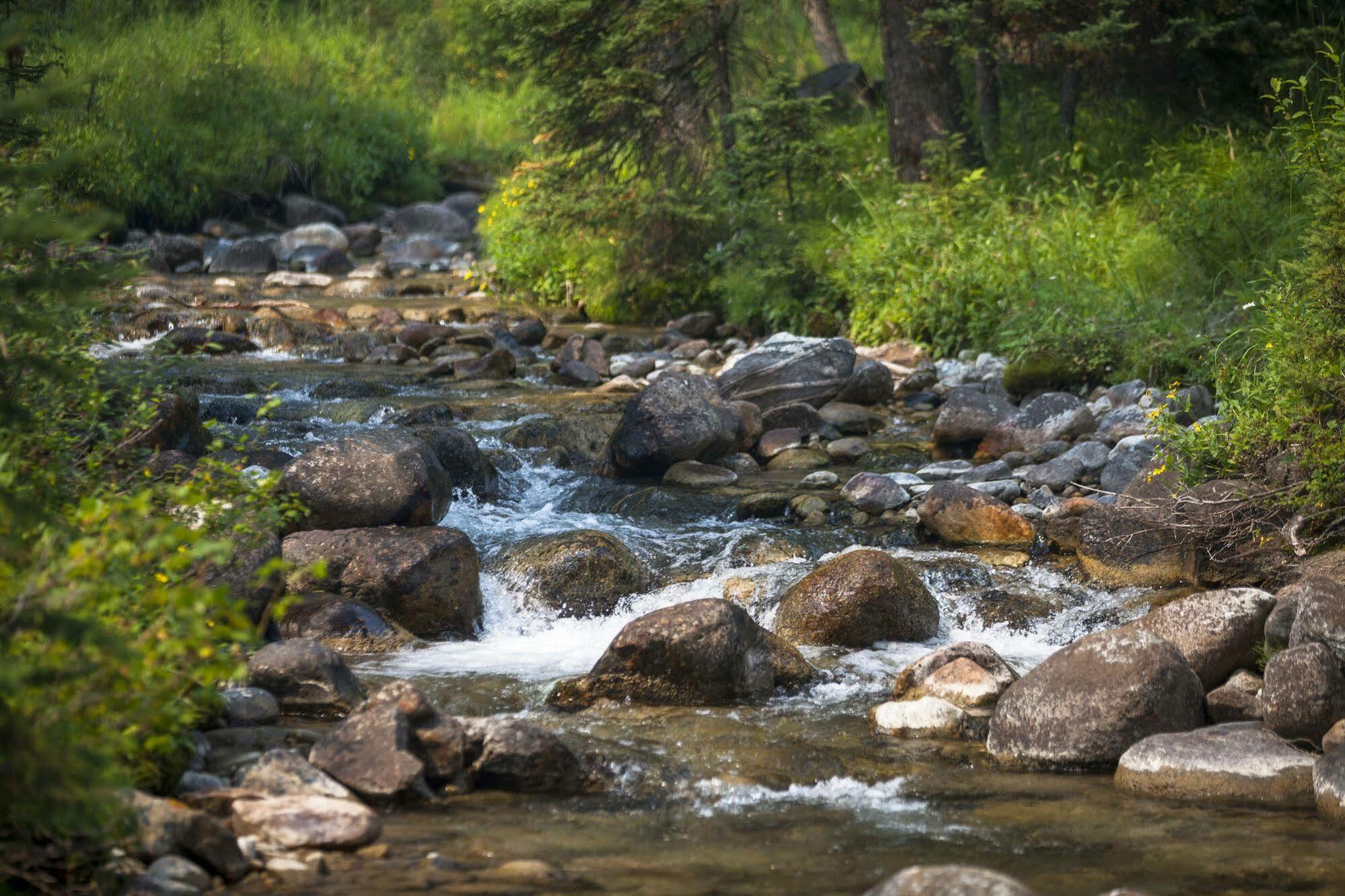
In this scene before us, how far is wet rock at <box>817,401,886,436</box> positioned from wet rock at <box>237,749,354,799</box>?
278 inches

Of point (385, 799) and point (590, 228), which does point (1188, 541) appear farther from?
point (590, 228)

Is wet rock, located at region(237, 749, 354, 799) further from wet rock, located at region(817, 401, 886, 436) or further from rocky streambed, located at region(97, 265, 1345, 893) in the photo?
wet rock, located at region(817, 401, 886, 436)

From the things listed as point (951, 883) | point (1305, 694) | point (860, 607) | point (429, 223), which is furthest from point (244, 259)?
point (951, 883)

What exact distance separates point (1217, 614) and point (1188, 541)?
1251 millimetres

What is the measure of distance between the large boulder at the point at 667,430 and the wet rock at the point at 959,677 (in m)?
3.81

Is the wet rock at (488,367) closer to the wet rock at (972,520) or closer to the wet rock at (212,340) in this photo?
the wet rock at (212,340)

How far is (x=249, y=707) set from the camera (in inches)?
200

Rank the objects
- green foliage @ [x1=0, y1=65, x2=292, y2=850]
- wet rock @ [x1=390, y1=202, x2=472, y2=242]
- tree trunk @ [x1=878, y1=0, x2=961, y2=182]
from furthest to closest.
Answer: wet rock @ [x1=390, y1=202, x2=472, y2=242] < tree trunk @ [x1=878, y1=0, x2=961, y2=182] < green foliage @ [x1=0, y1=65, x2=292, y2=850]

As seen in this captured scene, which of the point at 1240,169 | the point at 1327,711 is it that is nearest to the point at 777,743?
the point at 1327,711

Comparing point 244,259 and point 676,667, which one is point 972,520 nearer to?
point 676,667

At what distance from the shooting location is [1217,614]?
5.97 m

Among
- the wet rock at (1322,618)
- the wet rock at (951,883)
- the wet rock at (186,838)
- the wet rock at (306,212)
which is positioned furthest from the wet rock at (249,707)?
the wet rock at (306,212)

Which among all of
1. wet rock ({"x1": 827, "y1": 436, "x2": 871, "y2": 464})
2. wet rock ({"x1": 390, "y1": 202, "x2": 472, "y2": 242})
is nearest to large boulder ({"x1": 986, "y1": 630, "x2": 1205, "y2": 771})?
wet rock ({"x1": 827, "y1": 436, "x2": 871, "y2": 464})

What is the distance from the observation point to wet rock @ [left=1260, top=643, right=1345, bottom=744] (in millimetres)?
5070
